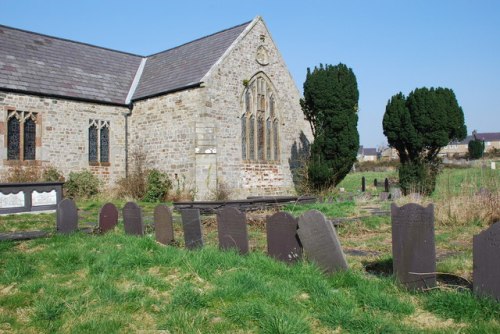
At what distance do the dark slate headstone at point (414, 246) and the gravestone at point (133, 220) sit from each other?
514 cm

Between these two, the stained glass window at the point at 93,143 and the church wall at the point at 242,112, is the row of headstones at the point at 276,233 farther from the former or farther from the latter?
the stained glass window at the point at 93,143

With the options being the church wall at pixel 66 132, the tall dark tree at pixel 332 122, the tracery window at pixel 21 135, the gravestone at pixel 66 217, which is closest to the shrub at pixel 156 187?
the church wall at pixel 66 132

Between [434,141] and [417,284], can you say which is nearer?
[417,284]

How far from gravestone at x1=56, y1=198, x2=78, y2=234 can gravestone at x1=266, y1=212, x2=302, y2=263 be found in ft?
16.6

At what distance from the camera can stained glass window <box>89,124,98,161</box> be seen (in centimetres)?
2019

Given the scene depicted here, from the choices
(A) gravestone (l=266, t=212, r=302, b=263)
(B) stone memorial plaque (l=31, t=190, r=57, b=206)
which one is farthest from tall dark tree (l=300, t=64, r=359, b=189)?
(A) gravestone (l=266, t=212, r=302, b=263)

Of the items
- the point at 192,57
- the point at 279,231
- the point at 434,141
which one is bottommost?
the point at 279,231

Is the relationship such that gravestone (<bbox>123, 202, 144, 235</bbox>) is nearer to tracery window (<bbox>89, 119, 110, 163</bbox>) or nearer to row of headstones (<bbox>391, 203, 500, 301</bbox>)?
row of headstones (<bbox>391, 203, 500, 301</bbox>)

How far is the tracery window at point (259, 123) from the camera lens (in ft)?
67.1

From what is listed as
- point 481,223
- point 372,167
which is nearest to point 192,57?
point 481,223

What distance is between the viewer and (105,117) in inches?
811

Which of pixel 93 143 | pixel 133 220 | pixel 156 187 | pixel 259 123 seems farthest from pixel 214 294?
pixel 93 143

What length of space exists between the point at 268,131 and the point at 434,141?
7.50m

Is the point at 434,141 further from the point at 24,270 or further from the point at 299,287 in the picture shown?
the point at 24,270
